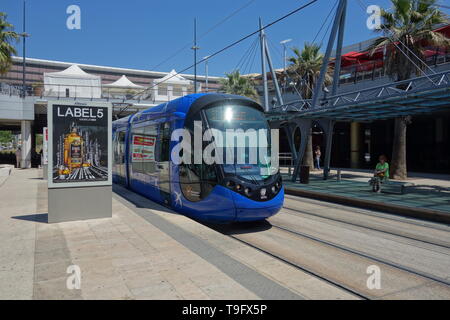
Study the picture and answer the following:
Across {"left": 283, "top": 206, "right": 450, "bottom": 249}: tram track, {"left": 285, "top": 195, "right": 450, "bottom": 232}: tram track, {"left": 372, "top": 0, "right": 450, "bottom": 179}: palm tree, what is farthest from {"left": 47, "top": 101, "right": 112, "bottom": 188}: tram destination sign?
{"left": 372, "top": 0, "right": 450, "bottom": 179}: palm tree

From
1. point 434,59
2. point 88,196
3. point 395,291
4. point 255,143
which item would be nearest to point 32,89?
point 88,196

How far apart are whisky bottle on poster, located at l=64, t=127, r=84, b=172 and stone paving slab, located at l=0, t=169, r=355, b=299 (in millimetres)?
1388

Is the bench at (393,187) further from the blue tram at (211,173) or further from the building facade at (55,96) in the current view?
the building facade at (55,96)

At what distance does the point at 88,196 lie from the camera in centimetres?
834

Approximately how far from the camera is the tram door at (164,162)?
31.3 feet

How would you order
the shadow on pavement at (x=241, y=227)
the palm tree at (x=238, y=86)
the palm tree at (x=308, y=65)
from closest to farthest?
the shadow on pavement at (x=241, y=227), the palm tree at (x=308, y=65), the palm tree at (x=238, y=86)

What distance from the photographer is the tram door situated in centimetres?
955

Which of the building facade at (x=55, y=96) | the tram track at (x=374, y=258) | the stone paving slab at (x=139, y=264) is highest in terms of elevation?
the building facade at (x=55, y=96)

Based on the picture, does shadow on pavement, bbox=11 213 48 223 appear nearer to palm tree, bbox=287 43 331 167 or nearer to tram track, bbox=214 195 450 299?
tram track, bbox=214 195 450 299

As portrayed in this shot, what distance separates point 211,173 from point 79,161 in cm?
321

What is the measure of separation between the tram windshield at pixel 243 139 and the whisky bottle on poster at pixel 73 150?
123 inches

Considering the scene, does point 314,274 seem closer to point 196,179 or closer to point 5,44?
point 196,179

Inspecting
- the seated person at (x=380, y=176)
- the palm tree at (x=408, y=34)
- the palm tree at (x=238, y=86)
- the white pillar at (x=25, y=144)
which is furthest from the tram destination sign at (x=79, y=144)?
the white pillar at (x=25, y=144)
